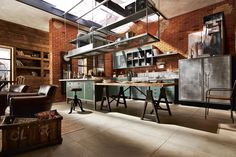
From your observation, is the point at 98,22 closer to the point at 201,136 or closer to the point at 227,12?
the point at 227,12

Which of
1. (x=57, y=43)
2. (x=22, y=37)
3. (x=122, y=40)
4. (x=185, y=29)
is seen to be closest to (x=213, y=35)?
(x=185, y=29)

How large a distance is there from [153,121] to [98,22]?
5.39 metres

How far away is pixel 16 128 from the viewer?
1771 millimetres

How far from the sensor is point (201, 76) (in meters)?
4.46

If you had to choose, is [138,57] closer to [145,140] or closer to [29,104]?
[145,140]

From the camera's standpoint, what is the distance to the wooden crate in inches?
68.0

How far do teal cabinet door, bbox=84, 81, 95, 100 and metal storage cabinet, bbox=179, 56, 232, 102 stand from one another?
2957mm

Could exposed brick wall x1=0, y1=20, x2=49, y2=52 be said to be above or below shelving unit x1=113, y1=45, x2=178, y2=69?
above

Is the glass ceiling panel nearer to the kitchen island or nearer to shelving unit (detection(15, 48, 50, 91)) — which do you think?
the kitchen island

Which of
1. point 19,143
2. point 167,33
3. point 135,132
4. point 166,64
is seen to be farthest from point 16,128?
point 167,33

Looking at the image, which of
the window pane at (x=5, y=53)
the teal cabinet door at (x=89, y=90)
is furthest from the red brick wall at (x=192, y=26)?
the window pane at (x=5, y=53)

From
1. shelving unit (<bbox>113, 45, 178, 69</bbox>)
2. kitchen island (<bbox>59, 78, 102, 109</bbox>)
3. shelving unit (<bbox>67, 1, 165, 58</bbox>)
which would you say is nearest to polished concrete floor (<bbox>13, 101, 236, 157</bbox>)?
kitchen island (<bbox>59, 78, 102, 109</bbox>)

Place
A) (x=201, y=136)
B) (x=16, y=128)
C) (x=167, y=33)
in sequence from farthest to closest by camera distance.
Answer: (x=167, y=33) → (x=201, y=136) → (x=16, y=128)

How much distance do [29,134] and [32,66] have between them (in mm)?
6295
